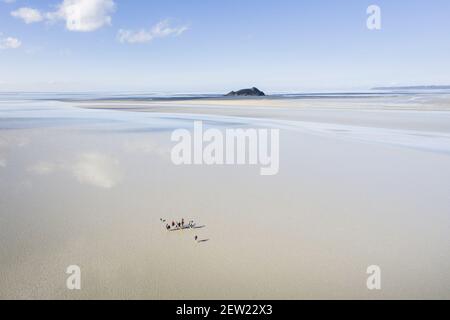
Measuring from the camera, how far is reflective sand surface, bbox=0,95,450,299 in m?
5.57

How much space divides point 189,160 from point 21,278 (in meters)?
7.84

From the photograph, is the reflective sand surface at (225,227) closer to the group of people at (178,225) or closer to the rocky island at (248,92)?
the group of people at (178,225)

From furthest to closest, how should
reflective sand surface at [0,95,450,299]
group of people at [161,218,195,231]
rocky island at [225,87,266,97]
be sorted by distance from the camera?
rocky island at [225,87,266,97], group of people at [161,218,195,231], reflective sand surface at [0,95,450,299]

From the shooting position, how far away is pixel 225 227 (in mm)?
7383

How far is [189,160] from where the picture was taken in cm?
1298

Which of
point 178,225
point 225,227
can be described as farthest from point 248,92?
point 178,225

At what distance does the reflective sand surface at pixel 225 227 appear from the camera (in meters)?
5.57

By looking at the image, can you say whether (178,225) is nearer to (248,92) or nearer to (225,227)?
(225,227)

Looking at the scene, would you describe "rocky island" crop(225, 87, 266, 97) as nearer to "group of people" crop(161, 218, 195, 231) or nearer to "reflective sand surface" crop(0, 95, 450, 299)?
"reflective sand surface" crop(0, 95, 450, 299)

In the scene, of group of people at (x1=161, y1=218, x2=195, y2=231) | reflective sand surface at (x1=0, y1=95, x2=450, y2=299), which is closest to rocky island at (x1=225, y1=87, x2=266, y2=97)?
reflective sand surface at (x1=0, y1=95, x2=450, y2=299)

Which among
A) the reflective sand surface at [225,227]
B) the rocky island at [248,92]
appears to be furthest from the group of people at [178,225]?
the rocky island at [248,92]

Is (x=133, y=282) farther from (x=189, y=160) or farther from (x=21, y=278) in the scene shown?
(x=189, y=160)
